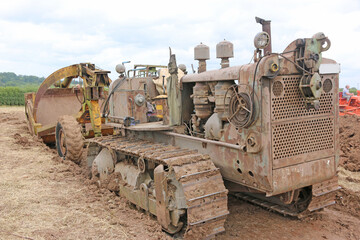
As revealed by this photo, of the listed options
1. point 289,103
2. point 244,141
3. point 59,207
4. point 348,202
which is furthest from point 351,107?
point 59,207

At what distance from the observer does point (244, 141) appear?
5109 mm

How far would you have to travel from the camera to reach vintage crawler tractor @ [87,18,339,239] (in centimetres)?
492

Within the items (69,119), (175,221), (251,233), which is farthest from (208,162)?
(69,119)

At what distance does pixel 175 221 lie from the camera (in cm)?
557

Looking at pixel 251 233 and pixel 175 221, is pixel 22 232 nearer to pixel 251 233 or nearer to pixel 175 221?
pixel 175 221

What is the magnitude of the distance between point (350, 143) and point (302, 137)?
23.1 ft

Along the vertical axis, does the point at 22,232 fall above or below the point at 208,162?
below

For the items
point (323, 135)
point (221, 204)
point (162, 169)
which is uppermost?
point (323, 135)

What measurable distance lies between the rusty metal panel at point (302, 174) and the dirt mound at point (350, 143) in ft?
15.5

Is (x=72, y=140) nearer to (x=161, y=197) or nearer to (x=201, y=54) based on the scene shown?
(x=201, y=54)

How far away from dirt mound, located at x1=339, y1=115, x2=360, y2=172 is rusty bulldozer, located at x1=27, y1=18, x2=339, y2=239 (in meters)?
4.26

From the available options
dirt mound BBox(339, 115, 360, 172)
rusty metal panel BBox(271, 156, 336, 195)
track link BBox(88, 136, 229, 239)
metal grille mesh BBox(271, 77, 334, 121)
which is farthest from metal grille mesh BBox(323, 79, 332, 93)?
dirt mound BBox(339, 115, 360, 172)

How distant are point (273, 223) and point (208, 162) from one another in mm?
1754

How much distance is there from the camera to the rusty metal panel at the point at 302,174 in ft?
16.3
